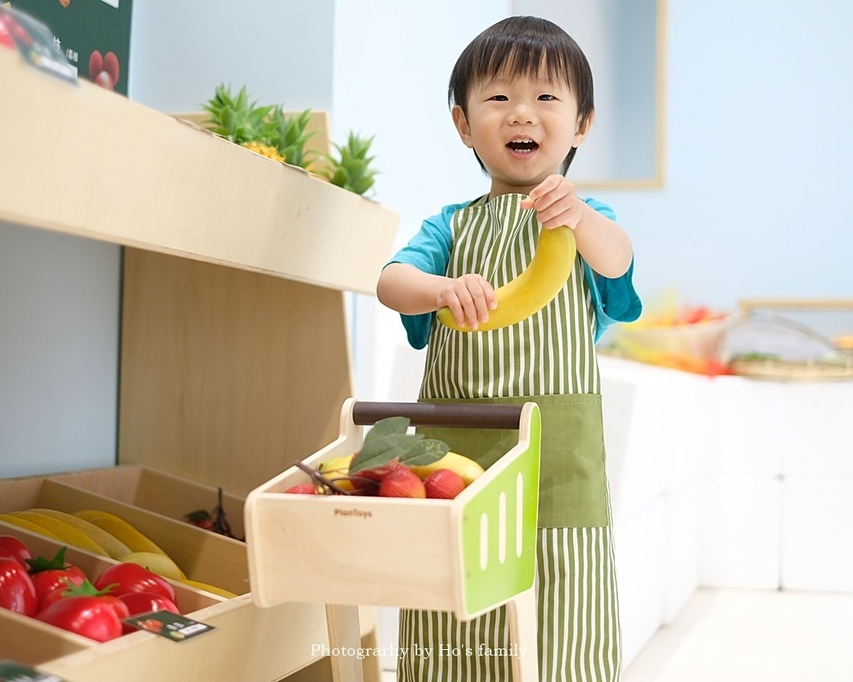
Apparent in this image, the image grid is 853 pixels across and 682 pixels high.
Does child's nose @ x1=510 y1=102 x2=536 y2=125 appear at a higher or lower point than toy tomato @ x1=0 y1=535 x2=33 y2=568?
higher

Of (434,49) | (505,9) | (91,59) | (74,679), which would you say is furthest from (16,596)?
(505,9)

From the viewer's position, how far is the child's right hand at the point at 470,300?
1093 mm

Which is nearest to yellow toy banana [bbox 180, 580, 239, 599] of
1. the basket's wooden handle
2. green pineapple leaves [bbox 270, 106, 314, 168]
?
the basket's wooden handle

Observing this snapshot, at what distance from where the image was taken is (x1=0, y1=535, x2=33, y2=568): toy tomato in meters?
1.26

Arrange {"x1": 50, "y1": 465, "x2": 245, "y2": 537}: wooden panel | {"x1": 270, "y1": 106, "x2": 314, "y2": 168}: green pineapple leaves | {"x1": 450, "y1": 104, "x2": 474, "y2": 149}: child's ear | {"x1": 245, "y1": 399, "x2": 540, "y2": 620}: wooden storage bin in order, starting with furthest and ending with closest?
{"x1": 50, "y1": 465, "x2": 245, "y2": 537}: wooden panel < {"x1": 270, "y1": 106, "x2": 314, "y2": 168}: green pineapple leaves < {"x1": 450, "y1": 104, "x2": 474, "y2": 149}: child's ear < {"x1": 245, "y1": 399, "x2": 540, "y2": 620}: wooden storage bin

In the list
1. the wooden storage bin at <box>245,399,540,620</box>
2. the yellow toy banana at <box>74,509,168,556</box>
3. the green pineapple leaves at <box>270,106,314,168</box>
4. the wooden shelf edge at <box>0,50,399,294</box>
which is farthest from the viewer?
the green pineapple leaves at <box>270,106,314,168</box>

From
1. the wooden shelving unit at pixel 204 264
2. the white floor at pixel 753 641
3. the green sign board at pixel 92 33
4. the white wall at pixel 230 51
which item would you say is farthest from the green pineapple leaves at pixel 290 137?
the white floor at pixel 753 641

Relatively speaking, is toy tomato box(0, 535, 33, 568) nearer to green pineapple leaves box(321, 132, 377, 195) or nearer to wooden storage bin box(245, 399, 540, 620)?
Answer: wooden storage bin box(245, 399, 540, 620)

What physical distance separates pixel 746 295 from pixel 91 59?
2840mm

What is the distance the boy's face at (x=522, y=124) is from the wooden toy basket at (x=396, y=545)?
39 centimetres

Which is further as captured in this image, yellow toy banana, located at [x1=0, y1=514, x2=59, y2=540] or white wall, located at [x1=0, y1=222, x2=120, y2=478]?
white wall, located at [x1=0, y1=222, x2=120, y2=478]

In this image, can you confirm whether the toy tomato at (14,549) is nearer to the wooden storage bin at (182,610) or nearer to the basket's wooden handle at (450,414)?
the wooden storage bin at (182,610)

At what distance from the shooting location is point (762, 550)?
321 cm

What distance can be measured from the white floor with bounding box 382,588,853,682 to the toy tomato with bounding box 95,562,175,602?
927mm
